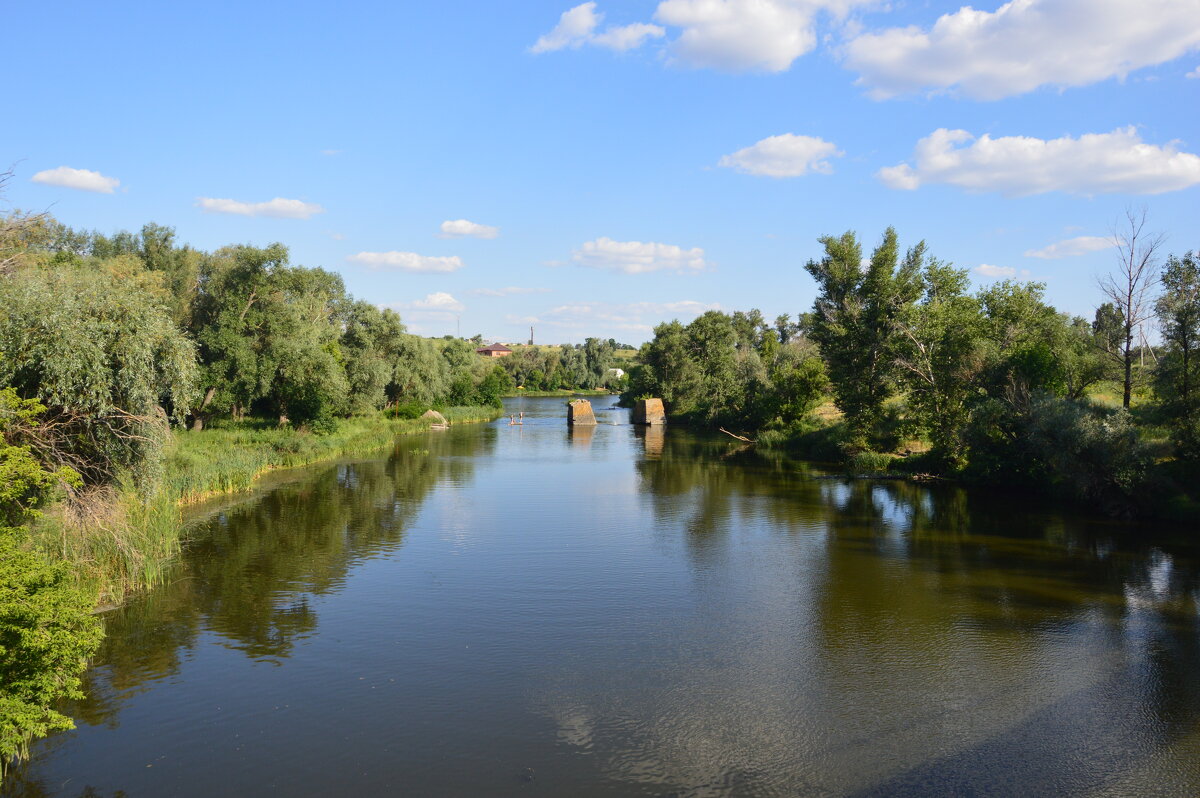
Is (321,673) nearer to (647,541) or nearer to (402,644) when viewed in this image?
(402,644)

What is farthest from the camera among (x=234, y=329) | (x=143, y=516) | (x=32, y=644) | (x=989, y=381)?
(x=234, y=329)

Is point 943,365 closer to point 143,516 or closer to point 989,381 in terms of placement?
point 989,381

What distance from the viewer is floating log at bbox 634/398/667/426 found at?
2702 inches

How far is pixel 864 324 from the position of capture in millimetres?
40812

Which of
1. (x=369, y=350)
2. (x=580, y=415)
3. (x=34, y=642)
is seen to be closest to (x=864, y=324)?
(x=580, y=415)

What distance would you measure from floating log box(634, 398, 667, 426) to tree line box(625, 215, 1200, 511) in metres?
13.7

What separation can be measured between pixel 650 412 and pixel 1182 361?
47.6 meters

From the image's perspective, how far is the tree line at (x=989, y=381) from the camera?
23797mm

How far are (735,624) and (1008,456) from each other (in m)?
19.9

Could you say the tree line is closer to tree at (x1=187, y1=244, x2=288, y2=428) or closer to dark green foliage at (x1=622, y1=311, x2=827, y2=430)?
dark green foliage at (x1=622, y1=311, x2=827, y2=430)

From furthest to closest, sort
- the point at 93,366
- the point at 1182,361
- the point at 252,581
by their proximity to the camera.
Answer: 1. the point at 1182,361
2. the point at 252,581
3. the point at 93,366

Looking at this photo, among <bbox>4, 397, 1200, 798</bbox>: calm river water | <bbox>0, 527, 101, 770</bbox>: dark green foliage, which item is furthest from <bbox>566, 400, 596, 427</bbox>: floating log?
<bbox>0, 527, 101, 770</bbox>: dark green foliage

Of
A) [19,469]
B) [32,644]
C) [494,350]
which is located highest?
[494,350]

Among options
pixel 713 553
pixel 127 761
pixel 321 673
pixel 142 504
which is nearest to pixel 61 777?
pixel 127 761
